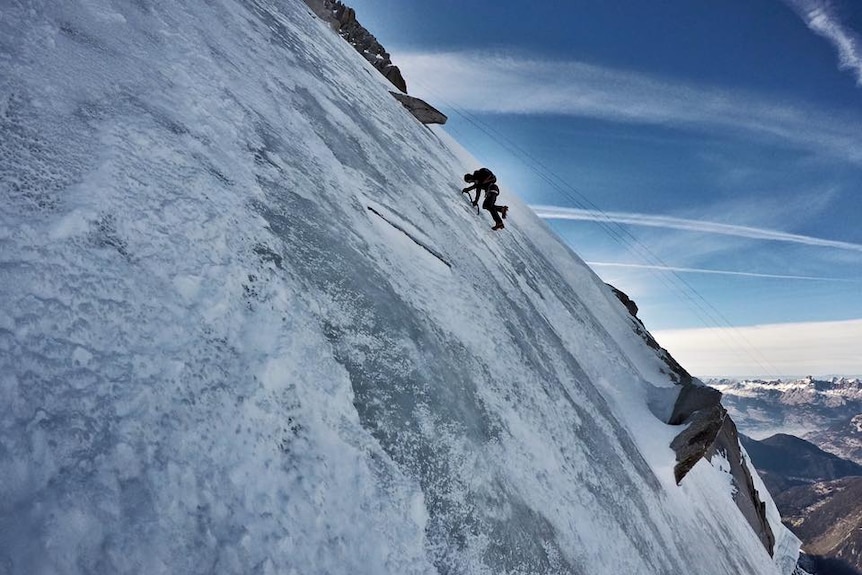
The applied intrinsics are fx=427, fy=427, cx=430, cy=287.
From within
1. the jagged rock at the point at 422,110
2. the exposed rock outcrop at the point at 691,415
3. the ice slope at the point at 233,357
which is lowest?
the ice slope at the point at 233,357

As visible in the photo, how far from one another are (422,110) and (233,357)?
17.6 m

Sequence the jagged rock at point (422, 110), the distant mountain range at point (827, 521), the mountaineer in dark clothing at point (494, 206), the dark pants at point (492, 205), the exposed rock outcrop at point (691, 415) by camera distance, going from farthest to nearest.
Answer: the distant mountain range at point (827, 521), the jagged rock at point (422, 110), the dark pants at point (492, 205), the mountaineer in dark clothing at point (494, 206), the exposed rock outcrop at point (691, 415)

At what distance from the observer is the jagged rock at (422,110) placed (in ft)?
56.9

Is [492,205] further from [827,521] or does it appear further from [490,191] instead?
[827,521]

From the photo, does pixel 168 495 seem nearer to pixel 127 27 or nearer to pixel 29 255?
pixel 29 255

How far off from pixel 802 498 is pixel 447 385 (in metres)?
240

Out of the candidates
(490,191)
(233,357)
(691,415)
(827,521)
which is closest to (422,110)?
(490,191)

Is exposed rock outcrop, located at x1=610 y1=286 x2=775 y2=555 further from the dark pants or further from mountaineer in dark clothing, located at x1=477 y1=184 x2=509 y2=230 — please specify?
the dark pants

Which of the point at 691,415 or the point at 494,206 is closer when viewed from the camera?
the point at 691,415

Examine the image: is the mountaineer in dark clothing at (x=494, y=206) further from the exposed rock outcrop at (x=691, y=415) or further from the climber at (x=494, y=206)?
the exposed rock outcrop at (x=691, y=415)

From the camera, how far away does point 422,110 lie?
17.9 m

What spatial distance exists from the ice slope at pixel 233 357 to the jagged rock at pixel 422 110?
12.5 m

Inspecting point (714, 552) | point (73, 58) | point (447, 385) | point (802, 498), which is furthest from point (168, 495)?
point (802, 498)

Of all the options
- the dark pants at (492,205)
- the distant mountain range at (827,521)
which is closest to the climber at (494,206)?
the dark pants at (492,205)
